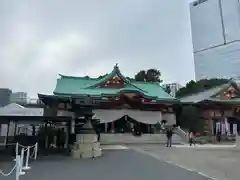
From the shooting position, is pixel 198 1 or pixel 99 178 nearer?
pixel 99 178

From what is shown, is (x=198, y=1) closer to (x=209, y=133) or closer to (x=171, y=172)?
(x=209, y=133)

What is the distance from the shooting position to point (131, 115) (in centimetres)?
3133

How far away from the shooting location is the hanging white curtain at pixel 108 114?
3023cm

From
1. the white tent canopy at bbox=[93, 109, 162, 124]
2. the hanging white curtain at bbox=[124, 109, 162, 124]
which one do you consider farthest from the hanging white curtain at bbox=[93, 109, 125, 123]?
the hanging white curtain at bbox=[124, 109, 162, 124]

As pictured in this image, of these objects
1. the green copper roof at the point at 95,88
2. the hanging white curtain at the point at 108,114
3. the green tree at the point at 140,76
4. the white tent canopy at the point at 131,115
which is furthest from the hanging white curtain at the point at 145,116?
the green tree at the point at 140,76

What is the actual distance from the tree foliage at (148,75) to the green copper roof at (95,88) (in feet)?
40.1

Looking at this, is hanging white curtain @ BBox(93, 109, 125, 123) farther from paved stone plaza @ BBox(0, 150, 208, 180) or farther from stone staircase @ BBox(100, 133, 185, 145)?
paved stone plaza @ BBox(0, 150, 208, 180)

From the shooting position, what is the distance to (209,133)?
104 feet

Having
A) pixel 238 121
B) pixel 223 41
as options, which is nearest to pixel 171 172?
pixel 238 121

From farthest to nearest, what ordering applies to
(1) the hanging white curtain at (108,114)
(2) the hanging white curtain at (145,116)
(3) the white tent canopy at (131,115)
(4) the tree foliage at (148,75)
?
1. (4) the tree foliage at (148,75)
2. (2) the hanging white curtain at (145,116)
3. (3) the white tent canopy at (131,115)
4. (1) the hanging white curtain at (108,114)

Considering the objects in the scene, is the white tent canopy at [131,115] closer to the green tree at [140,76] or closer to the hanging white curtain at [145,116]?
the hanging white curtain at [145,116]

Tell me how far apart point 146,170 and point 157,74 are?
136 feet

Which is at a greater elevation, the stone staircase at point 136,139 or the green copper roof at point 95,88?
the green copper roof at point 95,88

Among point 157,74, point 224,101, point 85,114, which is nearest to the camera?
point 85,114
